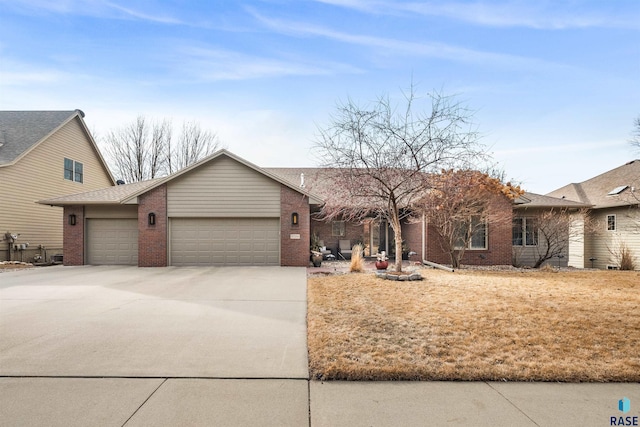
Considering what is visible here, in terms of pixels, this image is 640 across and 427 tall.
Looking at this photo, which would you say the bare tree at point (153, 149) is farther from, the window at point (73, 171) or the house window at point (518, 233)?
the house window at point (518, 233)

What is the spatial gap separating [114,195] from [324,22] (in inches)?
447

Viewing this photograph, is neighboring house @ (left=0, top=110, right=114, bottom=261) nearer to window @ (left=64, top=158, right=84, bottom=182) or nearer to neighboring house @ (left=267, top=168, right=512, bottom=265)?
window @ (left=64, top=158, right=84, bottom=182)

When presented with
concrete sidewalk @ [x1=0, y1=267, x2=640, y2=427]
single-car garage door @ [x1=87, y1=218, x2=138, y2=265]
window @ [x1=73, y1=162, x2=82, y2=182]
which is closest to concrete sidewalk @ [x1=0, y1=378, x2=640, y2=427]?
concrete sidewalk @ [x1=0, y1=267, x2=640, y2=427]

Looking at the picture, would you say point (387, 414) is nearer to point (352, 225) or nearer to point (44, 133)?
point (352, 225)

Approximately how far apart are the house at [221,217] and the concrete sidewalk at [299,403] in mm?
10165

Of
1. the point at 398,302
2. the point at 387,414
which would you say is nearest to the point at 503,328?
the point at 398,302

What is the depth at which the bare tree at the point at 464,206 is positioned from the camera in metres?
11.0

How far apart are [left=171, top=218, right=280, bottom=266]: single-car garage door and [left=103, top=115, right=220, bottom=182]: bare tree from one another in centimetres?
1781

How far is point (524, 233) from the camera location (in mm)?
15047

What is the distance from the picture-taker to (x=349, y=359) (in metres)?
3.71

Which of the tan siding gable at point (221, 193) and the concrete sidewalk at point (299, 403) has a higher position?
the tan siding gable at point (221, 193)

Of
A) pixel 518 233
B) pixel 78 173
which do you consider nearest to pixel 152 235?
pixel 78 173

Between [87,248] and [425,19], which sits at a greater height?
[425,19]

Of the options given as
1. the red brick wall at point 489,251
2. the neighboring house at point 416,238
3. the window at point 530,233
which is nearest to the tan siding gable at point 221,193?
the neighboring house at point 416,238
